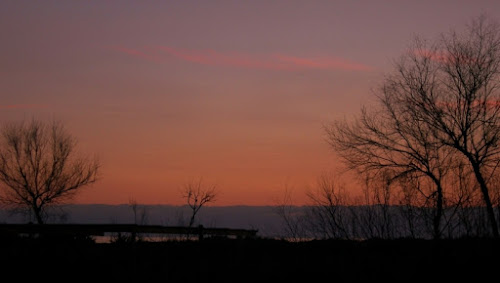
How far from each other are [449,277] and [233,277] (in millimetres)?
4074

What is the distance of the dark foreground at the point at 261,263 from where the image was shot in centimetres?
1032

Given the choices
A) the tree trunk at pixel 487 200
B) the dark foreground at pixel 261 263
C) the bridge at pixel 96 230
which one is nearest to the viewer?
the dark foreground at pixel 261 263

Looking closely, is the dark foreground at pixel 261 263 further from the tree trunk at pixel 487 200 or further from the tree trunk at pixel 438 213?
the tree trunk at pixel 438 213

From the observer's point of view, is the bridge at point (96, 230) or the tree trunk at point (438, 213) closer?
the bridge at point (96, 230)

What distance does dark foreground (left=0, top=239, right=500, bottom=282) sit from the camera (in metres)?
10.3

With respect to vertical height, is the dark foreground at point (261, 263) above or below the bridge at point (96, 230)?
below

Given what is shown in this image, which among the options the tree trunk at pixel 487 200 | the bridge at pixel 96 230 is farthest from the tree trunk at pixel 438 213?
the bridge at pixel 96 230

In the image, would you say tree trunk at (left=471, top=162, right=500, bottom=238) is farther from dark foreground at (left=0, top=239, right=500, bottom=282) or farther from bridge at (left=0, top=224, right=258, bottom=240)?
bridge at (left=0, top=224, right=258, bottom=240)

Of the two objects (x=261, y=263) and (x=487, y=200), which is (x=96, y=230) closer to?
(x=261, y=263)

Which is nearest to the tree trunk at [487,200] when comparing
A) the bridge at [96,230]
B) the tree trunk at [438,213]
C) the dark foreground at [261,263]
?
the tree trunk at [438,213]

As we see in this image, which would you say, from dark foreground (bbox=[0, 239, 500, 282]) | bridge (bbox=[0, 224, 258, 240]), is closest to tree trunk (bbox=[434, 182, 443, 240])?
dark foreground (bbox=[0, 239, 500, 282])

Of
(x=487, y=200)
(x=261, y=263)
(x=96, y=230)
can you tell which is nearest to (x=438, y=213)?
(x=487, y=200)

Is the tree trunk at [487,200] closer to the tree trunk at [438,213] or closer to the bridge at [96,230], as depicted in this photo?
the tree trunk at [438,213]

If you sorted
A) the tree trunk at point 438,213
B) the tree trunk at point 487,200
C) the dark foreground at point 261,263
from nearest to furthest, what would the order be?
the dark foreground at point 261,263
the tree trunk at point 487,200
the tree trunk at point 438,213
